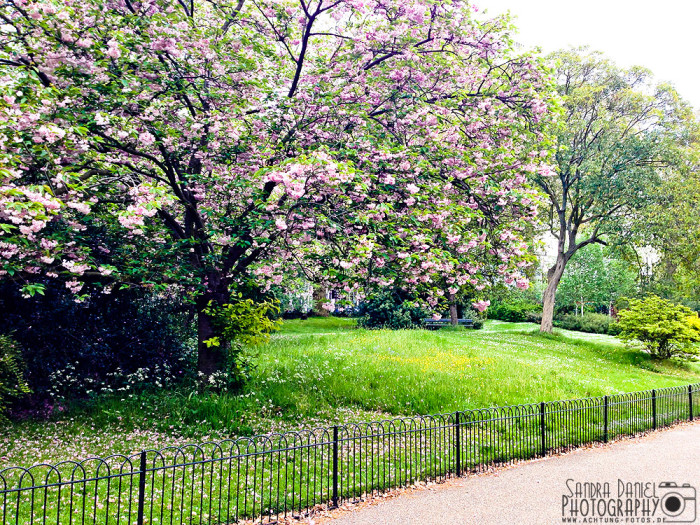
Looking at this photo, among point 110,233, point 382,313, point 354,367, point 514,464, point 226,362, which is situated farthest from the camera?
point 382,313

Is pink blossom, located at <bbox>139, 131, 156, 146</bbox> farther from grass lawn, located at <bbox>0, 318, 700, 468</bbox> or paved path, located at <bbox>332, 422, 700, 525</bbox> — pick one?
paved path, located at <bbox>332, 422, 700, 525</bbox>

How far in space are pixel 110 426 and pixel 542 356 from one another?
15952mm

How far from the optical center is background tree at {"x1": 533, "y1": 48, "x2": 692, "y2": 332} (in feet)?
72.7

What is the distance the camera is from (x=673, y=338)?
20.8m

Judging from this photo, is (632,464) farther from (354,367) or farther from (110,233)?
(110,233)

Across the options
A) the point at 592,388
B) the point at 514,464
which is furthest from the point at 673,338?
the point at 514,464

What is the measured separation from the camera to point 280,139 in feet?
31.7

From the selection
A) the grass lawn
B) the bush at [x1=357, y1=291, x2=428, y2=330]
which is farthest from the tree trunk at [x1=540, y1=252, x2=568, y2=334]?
the grass lawn

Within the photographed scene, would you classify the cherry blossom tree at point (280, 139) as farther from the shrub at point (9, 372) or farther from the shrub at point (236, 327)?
the shrub at point (9, 372)

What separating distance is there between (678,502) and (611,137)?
780 inches

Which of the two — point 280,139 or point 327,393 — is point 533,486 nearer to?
point 327,393

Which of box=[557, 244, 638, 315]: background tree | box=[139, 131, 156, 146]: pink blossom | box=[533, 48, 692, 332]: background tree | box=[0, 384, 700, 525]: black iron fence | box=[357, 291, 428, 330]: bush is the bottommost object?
box=[0, 384, 700, 525]: black iron fence

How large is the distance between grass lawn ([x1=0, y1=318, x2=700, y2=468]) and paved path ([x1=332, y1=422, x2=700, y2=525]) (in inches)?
108

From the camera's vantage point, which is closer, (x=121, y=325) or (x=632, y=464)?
(x=632, y=464)
